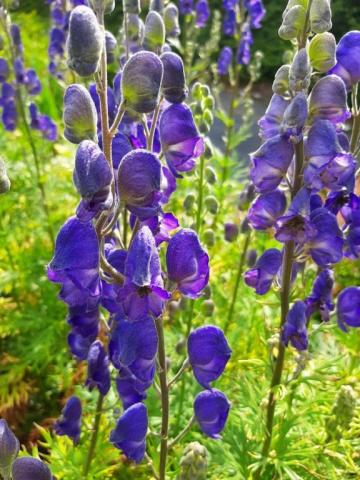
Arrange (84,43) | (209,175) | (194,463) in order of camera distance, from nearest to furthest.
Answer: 1. (84,43)
2. (194,463)
3. (209,175)

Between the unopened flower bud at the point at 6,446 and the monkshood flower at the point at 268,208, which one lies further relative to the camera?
the monkshood flower at the point at 268,208

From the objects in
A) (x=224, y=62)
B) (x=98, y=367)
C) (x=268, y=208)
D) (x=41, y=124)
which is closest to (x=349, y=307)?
(x=268, y=208)

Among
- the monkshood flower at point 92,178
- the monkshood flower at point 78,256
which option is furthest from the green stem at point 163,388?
the monkshood flower at point 92,178

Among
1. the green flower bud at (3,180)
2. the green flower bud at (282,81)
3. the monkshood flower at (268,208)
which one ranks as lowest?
the monkshood flower at (268,208)

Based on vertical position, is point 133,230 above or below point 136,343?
above

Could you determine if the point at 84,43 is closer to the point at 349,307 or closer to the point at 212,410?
the point at 212,410

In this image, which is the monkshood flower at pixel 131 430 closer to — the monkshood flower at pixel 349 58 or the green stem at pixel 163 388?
the green stem at pixel 163 388

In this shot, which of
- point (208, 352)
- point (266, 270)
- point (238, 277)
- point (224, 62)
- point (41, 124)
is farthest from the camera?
point (224, 62)
